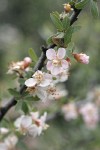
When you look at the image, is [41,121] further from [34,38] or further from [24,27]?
[24,27]

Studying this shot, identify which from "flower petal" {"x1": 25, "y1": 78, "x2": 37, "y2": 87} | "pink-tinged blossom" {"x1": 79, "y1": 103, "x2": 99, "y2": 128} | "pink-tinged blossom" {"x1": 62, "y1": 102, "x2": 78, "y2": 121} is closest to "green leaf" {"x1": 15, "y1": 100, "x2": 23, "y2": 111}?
"flower petal" {"x1": 25, "y1": 78, "x2": 37, "y2": 87}

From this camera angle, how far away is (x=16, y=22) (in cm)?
701

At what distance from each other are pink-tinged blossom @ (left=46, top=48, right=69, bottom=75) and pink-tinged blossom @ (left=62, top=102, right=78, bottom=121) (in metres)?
1.27

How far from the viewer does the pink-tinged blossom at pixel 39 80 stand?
139 cm

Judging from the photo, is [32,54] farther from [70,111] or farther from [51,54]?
[70,111]

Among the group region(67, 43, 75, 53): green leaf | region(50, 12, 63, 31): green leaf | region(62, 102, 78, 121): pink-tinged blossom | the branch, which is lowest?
region(67, 43, 75, 53): green leaf

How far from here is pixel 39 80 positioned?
4.54 feet

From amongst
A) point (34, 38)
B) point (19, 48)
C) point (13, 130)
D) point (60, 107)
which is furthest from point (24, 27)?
point (13, 130)

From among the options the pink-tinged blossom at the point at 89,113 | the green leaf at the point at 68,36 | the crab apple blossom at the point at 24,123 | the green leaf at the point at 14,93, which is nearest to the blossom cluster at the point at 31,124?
the crab apple blossom at the point at 24,123

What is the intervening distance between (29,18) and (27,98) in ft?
17.3

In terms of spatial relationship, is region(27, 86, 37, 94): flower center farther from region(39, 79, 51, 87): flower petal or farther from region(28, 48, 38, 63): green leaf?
region(28, 48, 38, 63): green leaf

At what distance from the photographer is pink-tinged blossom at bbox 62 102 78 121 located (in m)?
2.68

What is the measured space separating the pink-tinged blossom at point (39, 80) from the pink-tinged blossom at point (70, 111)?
1236mm

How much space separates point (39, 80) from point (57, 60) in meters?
0.08
